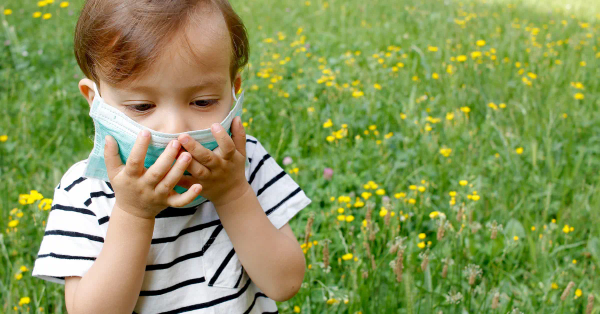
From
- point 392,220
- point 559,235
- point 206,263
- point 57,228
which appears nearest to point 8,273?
A: point 57,228

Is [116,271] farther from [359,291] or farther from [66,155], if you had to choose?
[66,155]

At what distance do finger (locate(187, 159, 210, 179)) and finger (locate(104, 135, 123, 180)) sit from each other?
14 cm

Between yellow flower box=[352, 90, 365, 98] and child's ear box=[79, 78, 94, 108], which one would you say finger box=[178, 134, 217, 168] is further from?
yellow flower box=[352, 90, 365, 98]

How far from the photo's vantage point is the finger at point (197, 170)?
1.03 metres

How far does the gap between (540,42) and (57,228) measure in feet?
13.8

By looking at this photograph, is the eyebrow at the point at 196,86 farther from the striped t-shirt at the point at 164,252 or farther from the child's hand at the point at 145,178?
the striped t-shirt at the point at 164,252

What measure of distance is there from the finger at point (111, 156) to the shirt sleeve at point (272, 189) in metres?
0.33

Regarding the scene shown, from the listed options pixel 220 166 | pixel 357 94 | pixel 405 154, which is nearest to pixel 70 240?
pixel 220 166

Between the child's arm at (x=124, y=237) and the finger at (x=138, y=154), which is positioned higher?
the finger at (x=138, y=154)

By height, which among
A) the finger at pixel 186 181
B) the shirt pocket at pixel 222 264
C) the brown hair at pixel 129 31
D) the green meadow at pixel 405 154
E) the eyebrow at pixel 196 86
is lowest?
the green meadow at pixel 405 154

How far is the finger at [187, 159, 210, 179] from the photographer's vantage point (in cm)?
103

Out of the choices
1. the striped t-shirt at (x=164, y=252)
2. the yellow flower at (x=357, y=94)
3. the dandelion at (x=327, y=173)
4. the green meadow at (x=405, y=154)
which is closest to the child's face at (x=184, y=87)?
the striped t-shirt at (x=164, y=252)

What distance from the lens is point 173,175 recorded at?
3.26 ft

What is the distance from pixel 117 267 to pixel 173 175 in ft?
0.74
